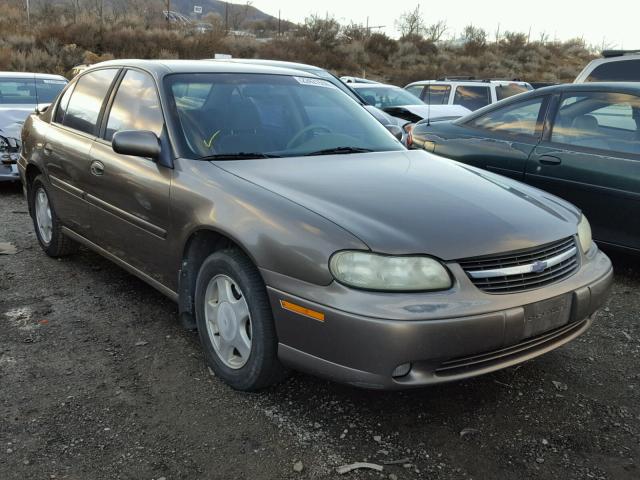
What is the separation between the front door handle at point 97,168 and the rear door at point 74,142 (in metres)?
0.10

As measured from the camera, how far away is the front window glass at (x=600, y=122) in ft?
15.6

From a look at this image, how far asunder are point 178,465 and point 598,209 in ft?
11.9

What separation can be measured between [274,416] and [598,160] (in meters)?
3.27

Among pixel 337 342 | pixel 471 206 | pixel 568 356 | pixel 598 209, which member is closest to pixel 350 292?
pixel 337 342

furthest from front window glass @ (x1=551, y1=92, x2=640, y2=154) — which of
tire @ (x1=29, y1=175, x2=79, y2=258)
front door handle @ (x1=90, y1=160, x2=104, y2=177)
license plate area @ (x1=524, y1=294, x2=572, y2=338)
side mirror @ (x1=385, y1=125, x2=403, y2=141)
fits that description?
tire @ (x1=29, y1=175, x2=79, y2=258)

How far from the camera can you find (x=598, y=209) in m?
4.66

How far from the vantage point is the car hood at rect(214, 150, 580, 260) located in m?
2.58

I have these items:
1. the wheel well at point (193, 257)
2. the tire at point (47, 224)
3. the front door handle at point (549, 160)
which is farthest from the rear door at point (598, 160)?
the tire at point (47, 224)

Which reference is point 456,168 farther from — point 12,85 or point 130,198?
point 12,85

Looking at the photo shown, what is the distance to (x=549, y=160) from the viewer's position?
4.96 metres

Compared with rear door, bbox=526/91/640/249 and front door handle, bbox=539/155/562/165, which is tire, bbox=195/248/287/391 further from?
front door handle, bbox=539/155/562/165

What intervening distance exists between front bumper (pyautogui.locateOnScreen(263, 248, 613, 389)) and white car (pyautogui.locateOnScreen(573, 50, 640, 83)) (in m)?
5.72

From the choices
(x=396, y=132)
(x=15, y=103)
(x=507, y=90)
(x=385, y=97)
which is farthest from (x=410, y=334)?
(x=507, y=90)

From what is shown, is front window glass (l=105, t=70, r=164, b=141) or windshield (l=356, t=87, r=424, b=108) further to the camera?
windshield (l=356, t=87, r=424, b=108)
